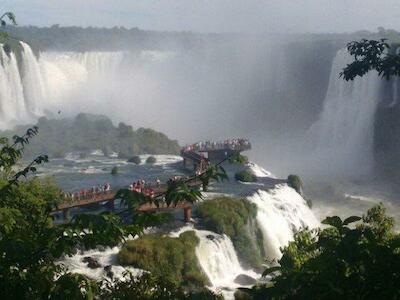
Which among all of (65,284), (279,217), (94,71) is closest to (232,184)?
(279,217)

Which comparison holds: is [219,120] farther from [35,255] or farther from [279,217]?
[35,255]

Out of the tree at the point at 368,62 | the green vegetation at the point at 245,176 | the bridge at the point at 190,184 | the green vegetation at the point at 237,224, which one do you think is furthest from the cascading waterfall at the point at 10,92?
the tree at the point at 368,62

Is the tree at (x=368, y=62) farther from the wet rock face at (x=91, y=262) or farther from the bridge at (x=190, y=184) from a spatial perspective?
the wet rock face at (x=91, y=262)

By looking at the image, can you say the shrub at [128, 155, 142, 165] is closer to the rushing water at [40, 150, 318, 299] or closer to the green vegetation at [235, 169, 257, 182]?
the rushing water at [40, 150, 318, 299]

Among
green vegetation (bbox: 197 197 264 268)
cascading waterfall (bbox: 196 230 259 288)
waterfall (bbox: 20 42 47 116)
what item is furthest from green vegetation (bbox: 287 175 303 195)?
waterfall (bbox: 20 42 47 116)

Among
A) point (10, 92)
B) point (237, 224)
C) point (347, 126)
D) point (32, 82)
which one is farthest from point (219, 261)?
point (32, 82)
